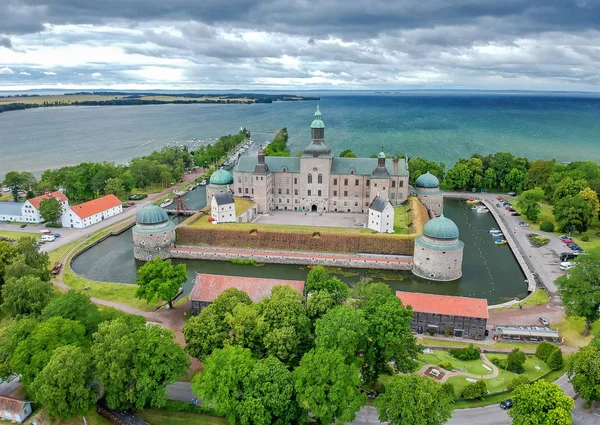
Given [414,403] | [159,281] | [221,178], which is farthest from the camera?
[221,178]

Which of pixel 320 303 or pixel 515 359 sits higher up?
pixel 320 303

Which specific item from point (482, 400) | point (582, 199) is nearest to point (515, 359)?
point (482, 400)

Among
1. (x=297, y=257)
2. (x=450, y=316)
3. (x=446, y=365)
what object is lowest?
(x=446, y=365)

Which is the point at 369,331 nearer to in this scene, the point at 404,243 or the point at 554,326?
the point at 554,326

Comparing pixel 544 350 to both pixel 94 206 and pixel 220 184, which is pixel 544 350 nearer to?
pixel 220 184

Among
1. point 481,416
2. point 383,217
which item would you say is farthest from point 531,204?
point 481,416

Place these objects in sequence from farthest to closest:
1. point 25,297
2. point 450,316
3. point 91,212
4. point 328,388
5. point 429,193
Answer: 1. point 429,193
2. point 91,212
3. point 450,316
4. point 25,297
5. point 328,388
